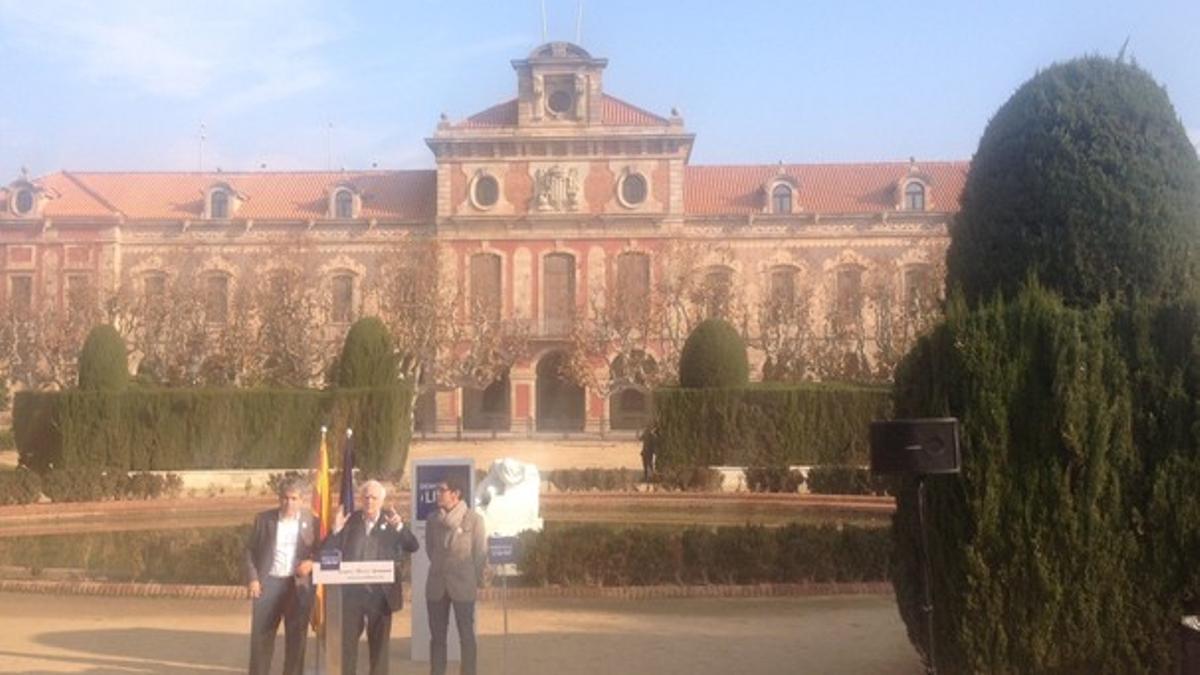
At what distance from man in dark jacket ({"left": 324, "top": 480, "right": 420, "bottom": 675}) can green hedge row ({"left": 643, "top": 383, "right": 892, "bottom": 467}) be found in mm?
16666

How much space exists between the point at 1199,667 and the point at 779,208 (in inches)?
1667

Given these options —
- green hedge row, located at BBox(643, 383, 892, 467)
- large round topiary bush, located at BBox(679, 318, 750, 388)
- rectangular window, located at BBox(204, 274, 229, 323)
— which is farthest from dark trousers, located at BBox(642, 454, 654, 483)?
rectangular window, located at BBox(204, 274, 229, 323)

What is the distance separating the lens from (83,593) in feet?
37.2

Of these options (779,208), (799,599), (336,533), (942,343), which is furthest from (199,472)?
(779,208)

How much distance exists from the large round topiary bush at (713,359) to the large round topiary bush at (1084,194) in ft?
57.5

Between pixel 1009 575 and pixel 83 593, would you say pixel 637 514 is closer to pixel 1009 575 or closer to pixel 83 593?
pixel 83 593

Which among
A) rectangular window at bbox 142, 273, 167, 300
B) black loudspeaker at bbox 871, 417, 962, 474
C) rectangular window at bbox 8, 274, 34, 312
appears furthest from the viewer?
rectangular window at bbox 8, 274, 34, 312

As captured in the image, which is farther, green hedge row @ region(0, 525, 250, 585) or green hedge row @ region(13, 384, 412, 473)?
green hedge row @ region(13, 384, 412, 473)

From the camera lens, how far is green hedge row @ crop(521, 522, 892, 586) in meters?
11.3

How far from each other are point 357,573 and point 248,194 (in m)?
45.6

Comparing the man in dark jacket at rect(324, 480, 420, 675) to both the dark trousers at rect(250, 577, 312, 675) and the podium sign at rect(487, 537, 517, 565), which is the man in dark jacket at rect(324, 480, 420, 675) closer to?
the dark trousers at rect(250, 577, 312, 675)

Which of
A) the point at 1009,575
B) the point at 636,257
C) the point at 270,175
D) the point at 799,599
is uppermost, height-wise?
the point at 270,175

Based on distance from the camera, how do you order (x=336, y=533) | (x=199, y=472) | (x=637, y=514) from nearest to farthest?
(x=336, y=533)
(x=637, y=514)
(x=199, y=472)

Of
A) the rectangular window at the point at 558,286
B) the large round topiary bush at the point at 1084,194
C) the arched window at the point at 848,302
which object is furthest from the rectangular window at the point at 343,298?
the large round topiary bush at the point at 1084,194
